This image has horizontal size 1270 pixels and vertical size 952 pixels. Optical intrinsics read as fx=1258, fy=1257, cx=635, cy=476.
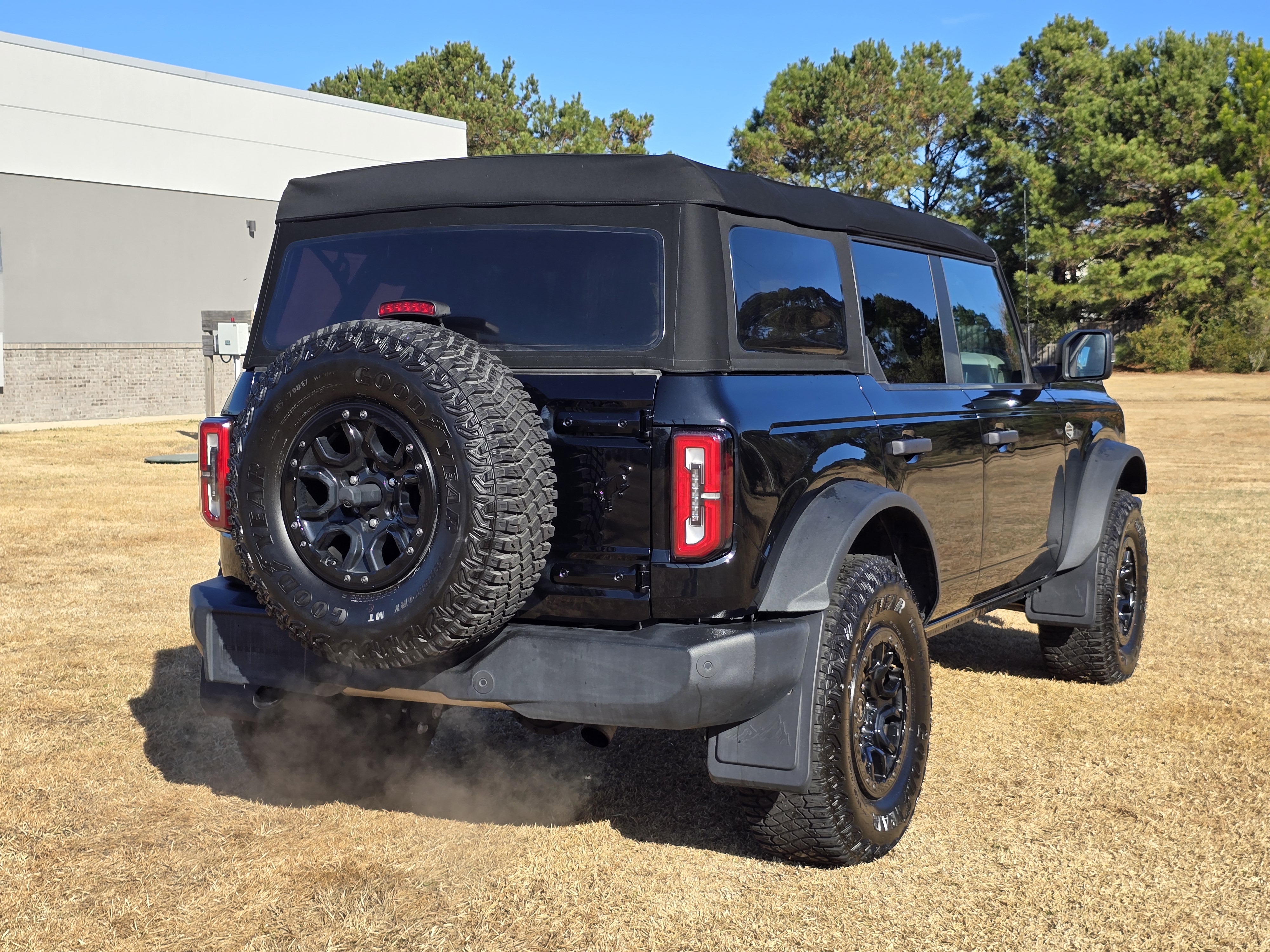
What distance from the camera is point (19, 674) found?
5988 millimetres

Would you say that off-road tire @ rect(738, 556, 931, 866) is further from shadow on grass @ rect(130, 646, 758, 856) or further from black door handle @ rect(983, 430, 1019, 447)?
black door handle @ rect(983, 430, 1019, 447)

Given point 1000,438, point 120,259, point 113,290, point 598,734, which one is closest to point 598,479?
point 598,734

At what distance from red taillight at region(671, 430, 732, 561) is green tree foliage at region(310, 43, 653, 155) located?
5752 cm

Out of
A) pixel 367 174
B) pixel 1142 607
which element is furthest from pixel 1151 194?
pixel 367 174

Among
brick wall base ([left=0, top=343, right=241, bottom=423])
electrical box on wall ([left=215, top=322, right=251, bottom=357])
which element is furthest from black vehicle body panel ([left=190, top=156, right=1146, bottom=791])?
brick wall base ([left=0, top=343, right=241, bottom=423])

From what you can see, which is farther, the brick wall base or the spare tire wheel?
the brick wall base

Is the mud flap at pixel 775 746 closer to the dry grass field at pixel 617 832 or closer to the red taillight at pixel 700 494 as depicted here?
the dry grass field at pixel 617 832

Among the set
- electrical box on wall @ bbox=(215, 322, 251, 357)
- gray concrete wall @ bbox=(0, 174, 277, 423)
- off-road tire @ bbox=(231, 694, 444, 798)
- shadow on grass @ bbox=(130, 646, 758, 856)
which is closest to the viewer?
shadow on grass @ bbox=(130, 646, 758, 856)

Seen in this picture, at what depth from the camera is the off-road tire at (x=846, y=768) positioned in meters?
3.51

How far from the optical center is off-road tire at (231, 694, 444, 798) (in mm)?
4379

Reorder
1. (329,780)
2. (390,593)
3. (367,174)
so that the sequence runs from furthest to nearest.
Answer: (329,780), (367,174), (390,593)

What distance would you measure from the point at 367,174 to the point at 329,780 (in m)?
2.10

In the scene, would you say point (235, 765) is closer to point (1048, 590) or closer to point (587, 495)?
point (587, 495)

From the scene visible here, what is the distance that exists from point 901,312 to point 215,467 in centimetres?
245
